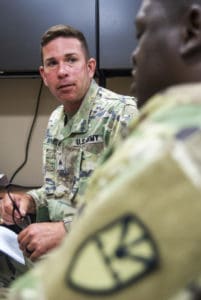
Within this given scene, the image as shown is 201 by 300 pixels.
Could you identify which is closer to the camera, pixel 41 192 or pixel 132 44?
pixel 41 192

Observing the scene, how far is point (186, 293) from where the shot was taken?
40 centimetres

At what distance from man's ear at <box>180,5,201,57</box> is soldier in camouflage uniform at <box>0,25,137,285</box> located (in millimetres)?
972

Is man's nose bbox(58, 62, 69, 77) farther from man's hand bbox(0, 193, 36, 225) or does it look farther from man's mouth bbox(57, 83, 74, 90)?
man's hand bbox(0, 193, 36, 225)

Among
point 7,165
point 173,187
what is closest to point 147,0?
point 173,187

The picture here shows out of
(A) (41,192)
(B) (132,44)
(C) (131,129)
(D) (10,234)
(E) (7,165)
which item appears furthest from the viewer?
(E) (7,165)

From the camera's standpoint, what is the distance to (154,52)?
574mm

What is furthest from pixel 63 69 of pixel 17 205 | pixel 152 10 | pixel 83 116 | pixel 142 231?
pixel 142 231

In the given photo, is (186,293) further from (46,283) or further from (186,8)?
(186,8)

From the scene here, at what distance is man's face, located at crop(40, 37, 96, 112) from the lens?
1728 mm

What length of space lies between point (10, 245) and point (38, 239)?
17 centimetres

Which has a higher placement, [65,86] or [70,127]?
[65,86]

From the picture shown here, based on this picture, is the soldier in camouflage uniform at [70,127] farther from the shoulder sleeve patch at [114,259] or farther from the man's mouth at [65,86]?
the shoulder sleeve patch at [114,259]

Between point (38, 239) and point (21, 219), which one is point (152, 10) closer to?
point (38, 239)

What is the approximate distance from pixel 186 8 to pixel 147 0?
0.06m
